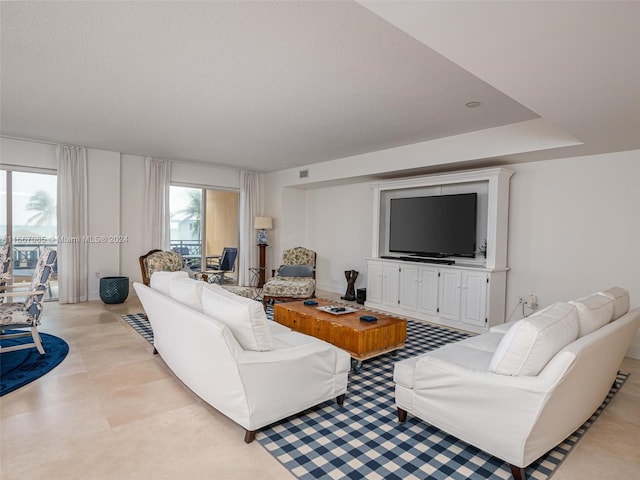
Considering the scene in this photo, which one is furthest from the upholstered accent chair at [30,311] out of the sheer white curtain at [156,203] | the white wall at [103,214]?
the sheer white curtain at [156,203]

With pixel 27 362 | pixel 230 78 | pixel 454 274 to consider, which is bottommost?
Answer: pixel 27 362

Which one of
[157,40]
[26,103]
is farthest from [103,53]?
[26,103]

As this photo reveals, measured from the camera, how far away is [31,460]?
2021mm

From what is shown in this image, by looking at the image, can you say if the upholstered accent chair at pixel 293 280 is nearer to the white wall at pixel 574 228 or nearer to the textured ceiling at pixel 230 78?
the textured ceiling at pixel 230 78

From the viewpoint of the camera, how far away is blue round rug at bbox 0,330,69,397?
300 cm

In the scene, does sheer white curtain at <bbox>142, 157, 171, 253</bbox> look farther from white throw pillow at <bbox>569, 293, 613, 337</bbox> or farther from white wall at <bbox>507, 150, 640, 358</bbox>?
white throw pillow at <bbox>569, 293, 613, 337</bbox>

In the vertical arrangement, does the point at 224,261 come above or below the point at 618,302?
below

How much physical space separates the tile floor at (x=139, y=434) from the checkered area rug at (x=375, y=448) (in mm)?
86

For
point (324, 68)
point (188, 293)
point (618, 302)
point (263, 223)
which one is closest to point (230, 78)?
point (324, 68)

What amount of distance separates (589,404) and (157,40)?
377 cm

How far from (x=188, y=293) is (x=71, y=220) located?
444cm

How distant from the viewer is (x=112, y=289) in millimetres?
5832

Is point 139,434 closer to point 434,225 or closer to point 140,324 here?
point 140,324

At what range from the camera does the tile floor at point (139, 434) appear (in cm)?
197
